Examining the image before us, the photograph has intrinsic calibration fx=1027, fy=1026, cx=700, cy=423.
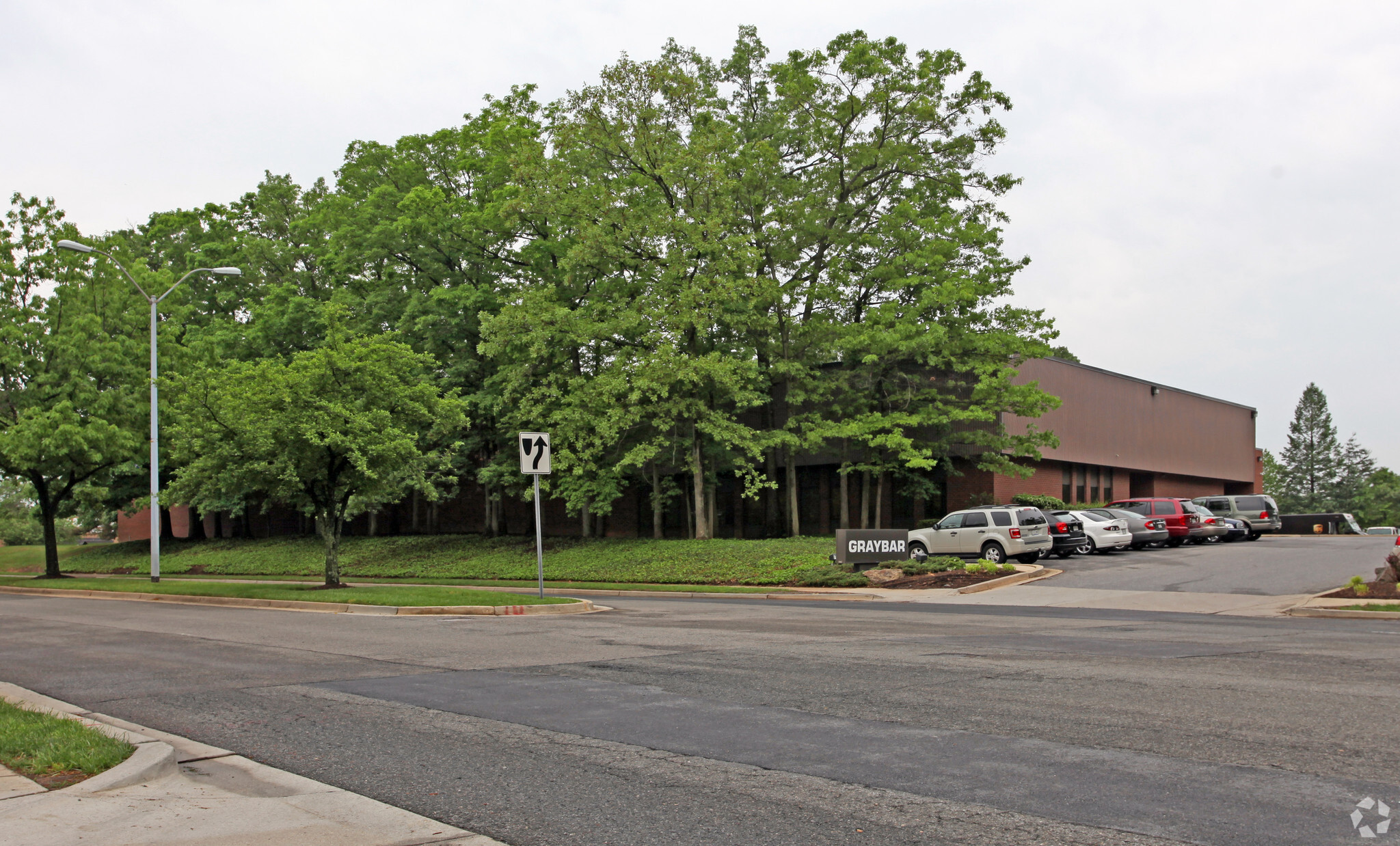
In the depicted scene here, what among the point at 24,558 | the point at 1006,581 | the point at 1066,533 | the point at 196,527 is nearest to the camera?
the point at 1006,581

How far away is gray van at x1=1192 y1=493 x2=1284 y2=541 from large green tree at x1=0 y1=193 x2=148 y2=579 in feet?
134

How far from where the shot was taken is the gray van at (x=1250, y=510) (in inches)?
1599

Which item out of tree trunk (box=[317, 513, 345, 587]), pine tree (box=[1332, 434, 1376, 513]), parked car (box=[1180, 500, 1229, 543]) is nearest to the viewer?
tree trunk (box=[317, 513, 345, 587])

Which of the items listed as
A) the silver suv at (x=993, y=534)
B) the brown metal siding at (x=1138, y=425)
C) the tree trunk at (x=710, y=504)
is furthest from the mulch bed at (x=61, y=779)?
the brown metal siding at (x=1138, y=425)

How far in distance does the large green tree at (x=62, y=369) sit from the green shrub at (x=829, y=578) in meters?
24.1

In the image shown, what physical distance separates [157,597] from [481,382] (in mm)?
16234

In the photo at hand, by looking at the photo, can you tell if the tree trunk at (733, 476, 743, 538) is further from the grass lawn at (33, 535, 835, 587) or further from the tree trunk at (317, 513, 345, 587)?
the tree trunk at (317, 513, 345, 587)

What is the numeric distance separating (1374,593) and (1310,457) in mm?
116505

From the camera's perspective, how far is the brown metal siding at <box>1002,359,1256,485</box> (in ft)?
146

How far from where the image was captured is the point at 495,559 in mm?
38562

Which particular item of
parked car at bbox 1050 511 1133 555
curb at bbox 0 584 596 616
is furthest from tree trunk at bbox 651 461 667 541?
curb at bbox 0 584 596 616

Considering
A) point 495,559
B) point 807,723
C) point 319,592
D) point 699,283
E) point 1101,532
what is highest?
point 699,283

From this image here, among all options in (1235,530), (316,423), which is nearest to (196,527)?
(316,423)

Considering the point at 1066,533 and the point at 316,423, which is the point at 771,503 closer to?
the point at 1066,533
